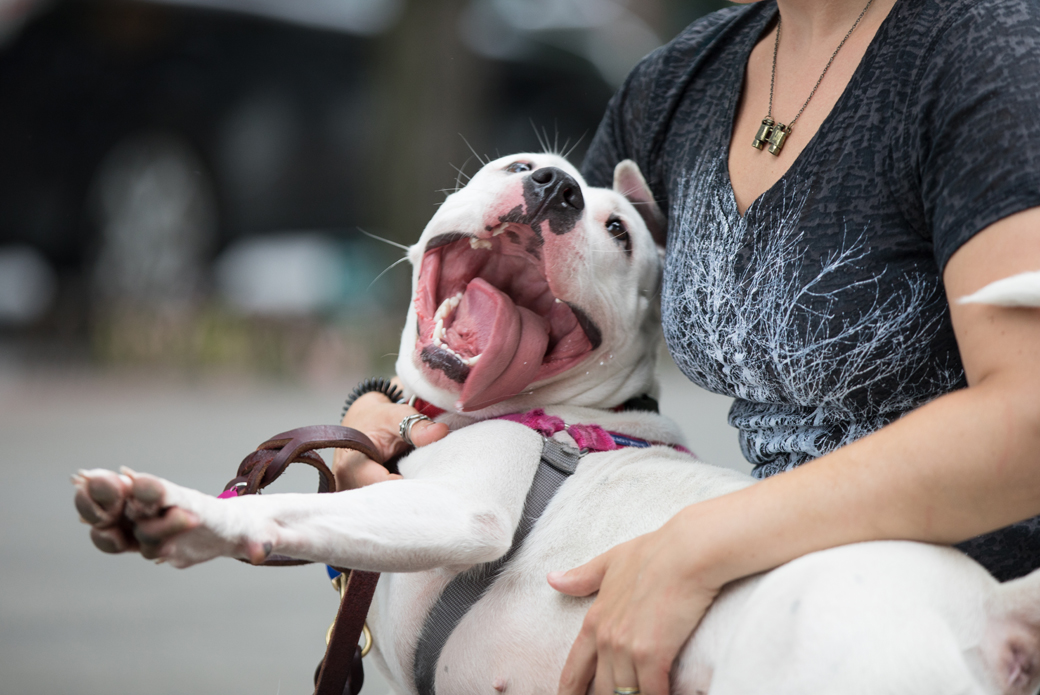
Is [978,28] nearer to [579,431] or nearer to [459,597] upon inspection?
[579,431]

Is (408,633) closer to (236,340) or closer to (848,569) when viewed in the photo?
(848,569)

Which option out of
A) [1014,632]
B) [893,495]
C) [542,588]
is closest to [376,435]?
[542,588]

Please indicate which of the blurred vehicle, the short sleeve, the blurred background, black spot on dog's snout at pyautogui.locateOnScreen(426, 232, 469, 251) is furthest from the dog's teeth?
the blurred vehicle

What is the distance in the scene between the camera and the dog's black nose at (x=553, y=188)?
1.98 metres

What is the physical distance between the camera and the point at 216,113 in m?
9.72

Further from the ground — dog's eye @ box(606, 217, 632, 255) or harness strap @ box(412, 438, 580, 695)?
dog's eye @ box(606, 217, 632, 255)

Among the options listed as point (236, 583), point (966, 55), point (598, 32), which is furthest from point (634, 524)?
point (598, 32)

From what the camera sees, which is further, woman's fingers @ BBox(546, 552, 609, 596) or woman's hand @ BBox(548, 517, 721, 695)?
woman's fingers @ BBox(546, 552, 609, 596)

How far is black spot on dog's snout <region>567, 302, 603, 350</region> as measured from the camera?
2076mm

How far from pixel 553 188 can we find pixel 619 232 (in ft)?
0.87

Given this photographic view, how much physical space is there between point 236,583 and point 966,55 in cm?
336

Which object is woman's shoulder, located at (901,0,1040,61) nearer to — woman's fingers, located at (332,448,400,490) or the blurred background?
woman's fingers, located at (332,448,400,490)

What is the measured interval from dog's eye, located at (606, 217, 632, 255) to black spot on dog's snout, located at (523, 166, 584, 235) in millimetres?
178

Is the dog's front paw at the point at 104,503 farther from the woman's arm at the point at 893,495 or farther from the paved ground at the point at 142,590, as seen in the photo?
the paved ground at the point at 142,590
